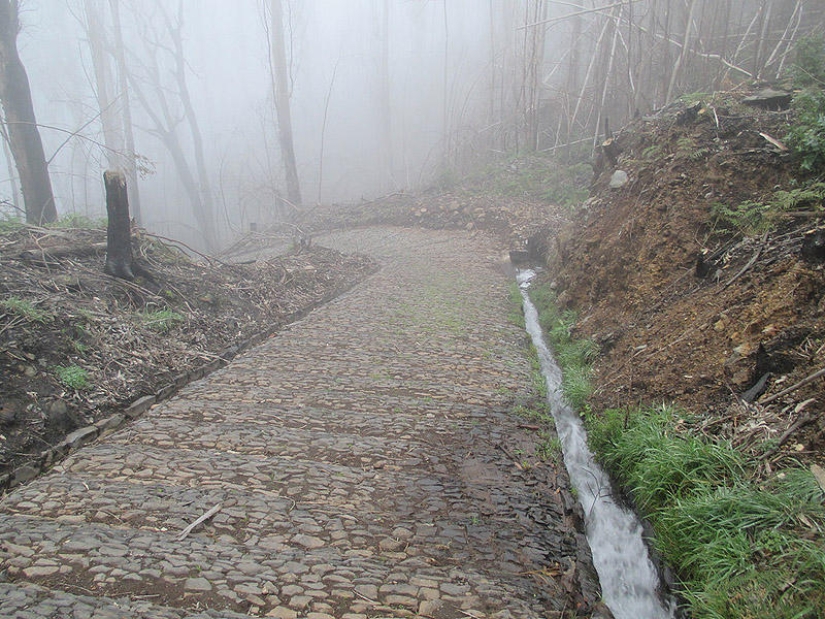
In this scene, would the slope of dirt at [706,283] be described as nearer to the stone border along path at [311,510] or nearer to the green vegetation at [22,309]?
the stone border along path at [311,510]

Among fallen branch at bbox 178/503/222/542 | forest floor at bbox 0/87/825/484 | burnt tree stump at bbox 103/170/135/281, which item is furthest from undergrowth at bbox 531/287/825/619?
burnt tree stump at bbox 103/170/135/281

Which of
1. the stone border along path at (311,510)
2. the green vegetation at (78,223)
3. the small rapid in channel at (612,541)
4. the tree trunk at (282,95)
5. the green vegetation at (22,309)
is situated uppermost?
the tree trunk at (282,95)

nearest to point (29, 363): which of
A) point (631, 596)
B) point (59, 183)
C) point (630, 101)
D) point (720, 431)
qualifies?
point (631, 596)

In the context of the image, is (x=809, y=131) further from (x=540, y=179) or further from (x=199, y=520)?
(x=540, y=179)

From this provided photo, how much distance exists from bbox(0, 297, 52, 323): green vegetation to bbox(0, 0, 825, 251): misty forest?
3.25 m

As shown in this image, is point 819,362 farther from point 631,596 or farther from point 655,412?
point 631,596

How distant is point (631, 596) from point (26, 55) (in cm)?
5391

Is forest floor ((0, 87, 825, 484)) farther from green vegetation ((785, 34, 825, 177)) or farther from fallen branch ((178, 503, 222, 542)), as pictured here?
fallen branch ((178, 503, 222, 542))

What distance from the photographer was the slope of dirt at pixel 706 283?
3.64m

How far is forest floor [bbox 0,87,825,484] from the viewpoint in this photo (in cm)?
392

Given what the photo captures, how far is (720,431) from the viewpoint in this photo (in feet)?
12.0

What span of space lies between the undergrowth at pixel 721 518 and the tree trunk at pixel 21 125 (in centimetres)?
1013

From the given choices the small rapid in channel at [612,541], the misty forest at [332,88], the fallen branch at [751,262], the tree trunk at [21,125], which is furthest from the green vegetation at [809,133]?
the tree trunk at [21,125]

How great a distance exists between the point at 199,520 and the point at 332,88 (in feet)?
134
